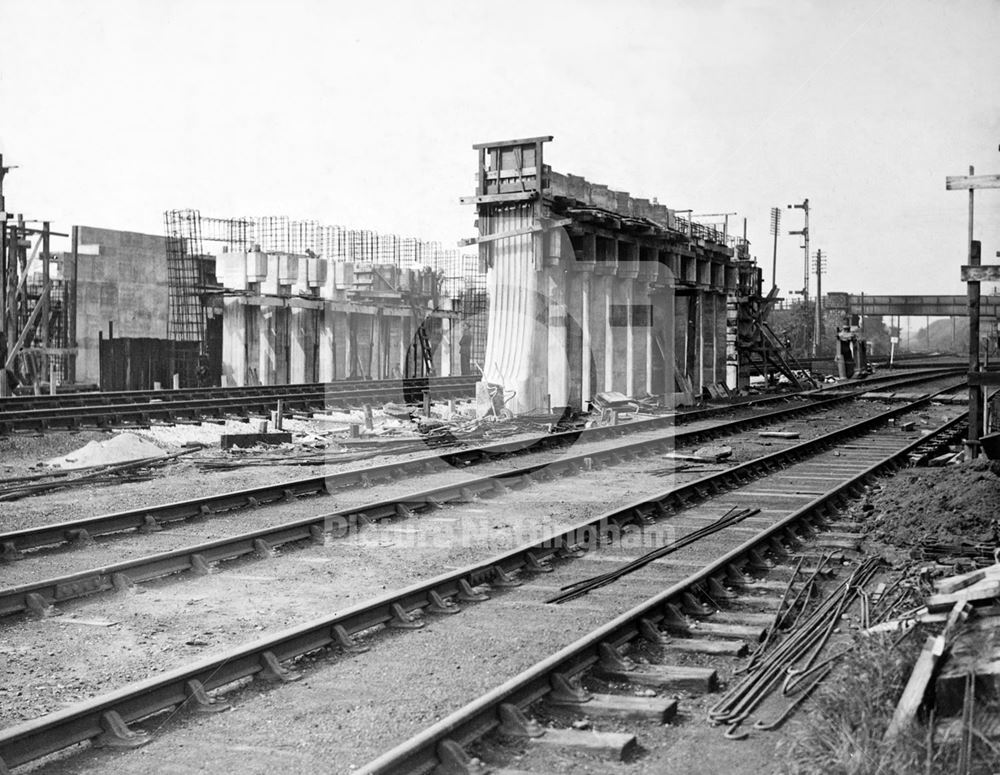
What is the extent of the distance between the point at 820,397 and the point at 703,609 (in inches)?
1063

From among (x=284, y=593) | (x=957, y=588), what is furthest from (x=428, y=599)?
(x=957, y=588)

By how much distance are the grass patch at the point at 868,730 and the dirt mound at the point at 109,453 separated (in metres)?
12.1

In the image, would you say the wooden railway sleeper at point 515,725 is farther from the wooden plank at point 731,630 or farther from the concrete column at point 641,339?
the concrete column at point 641,339

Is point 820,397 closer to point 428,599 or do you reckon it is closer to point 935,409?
point 935,409

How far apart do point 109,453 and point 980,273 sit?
1234 cm

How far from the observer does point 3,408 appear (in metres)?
21.3

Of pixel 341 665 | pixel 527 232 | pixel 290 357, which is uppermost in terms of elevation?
pixel 527 232

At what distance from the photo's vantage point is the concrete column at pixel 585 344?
24.9 metres

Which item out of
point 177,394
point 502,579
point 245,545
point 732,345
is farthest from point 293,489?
point 732,345

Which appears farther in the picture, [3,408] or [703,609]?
[3,408]

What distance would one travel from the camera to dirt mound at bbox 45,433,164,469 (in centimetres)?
1562

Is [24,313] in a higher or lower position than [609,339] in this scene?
higher

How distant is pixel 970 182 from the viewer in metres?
14.0

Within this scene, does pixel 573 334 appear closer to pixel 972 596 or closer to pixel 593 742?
pixel 972 596
